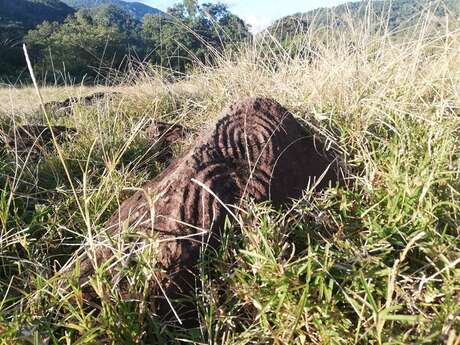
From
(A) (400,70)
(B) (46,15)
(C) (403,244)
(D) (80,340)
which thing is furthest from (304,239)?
(B) (46,15)

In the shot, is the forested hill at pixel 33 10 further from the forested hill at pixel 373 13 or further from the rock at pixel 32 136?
the rock at pixel 32 136

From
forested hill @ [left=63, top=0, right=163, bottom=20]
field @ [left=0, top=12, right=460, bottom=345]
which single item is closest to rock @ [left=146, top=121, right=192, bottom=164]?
field @ [left=0, top=12, right=460, bottom=345]

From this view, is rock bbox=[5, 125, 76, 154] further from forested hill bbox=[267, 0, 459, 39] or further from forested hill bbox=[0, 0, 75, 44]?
forested hill bbox=[0, 0, 75, 44]

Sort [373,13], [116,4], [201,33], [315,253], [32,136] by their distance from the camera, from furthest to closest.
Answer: [116,4], [201,33], [373,13], [32,136], [315,253]

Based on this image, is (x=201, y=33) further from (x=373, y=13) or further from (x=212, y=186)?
(x=212, y=186)

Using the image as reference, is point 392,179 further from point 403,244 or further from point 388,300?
point 388,300

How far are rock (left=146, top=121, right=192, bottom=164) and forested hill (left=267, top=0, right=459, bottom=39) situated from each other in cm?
107

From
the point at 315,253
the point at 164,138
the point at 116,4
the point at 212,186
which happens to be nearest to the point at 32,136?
the point at 164,138

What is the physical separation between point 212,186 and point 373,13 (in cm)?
168

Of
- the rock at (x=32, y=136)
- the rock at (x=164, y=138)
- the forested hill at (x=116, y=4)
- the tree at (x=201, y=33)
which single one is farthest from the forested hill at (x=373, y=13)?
the forested hill at (x=116, y=4)

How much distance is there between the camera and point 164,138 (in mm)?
2404

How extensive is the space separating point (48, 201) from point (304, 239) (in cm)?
103

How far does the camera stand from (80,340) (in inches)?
39.6

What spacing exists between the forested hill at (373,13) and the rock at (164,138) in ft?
3.50
